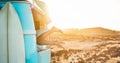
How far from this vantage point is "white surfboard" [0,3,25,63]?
250cm

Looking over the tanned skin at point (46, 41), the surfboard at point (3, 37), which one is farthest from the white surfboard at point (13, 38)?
the tanned skin at point (46, 41)

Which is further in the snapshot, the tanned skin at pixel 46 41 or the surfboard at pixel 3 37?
the tanned skin at pixel 46 41

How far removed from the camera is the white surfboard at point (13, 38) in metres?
2.50

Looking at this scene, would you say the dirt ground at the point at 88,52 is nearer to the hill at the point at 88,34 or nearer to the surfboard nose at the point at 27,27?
the hill at the point at 88,34

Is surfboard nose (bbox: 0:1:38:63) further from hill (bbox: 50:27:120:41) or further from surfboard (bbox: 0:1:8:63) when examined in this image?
A: hill (bbox: 50:27:120:41)

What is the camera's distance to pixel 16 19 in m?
2.52

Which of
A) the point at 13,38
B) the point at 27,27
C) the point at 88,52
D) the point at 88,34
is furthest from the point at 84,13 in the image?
the point at 13,38

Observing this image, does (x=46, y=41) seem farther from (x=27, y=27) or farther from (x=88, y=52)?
(x=88, y=52)

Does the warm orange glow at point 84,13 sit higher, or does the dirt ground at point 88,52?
the warm orange glow at point 84,13

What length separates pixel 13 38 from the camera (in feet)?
8.23

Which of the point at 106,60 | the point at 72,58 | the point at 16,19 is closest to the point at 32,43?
the point at 16,19

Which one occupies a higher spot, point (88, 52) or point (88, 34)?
point (88, 34)

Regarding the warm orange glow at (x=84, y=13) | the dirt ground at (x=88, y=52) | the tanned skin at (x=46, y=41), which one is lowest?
the dirt ground at (x=88, y=52)

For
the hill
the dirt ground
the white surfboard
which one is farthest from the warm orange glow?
the white surfboard
